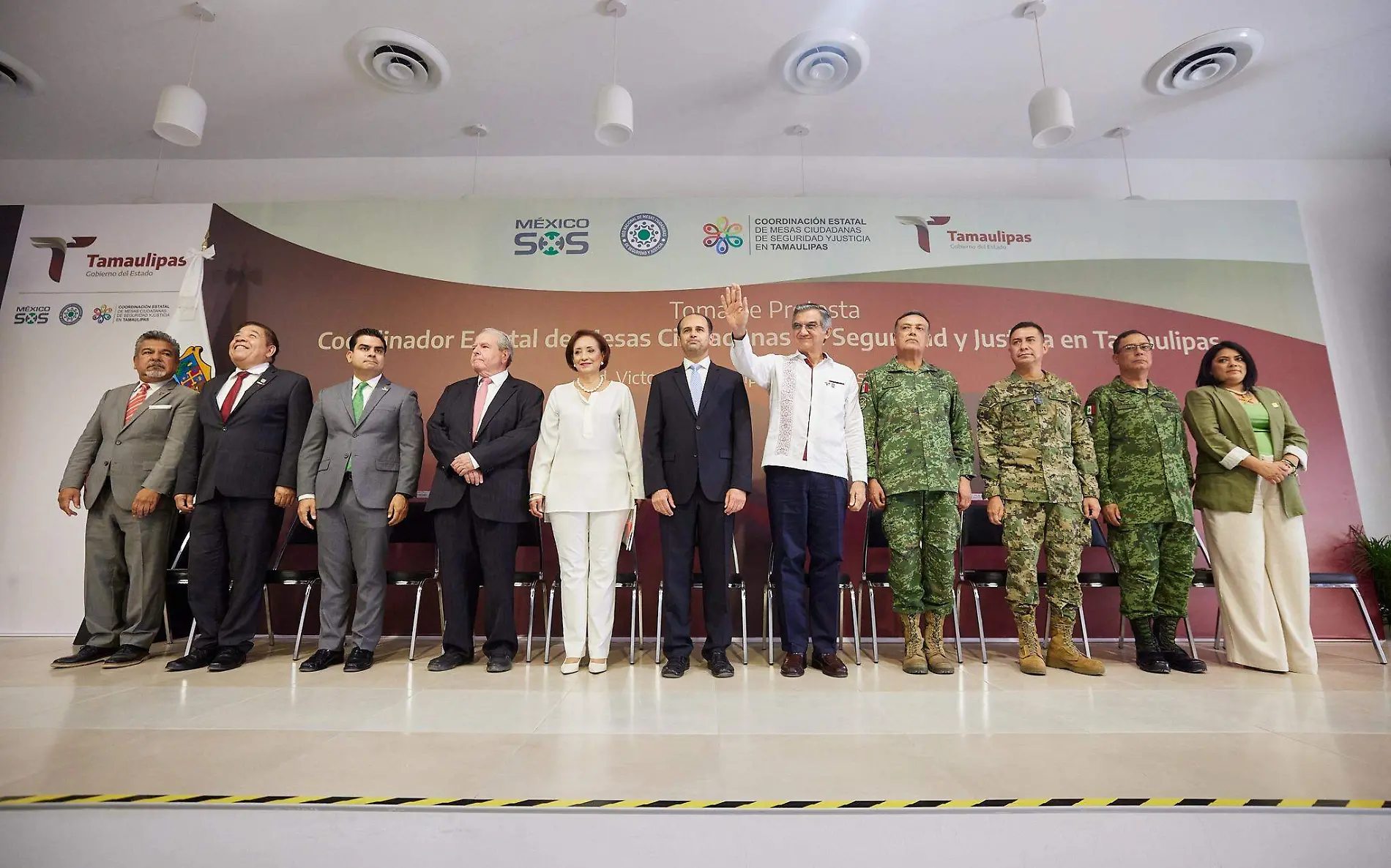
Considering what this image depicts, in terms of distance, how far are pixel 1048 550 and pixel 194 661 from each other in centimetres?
440

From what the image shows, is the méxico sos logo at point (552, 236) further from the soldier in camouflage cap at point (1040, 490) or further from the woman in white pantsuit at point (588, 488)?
the soldier in camouflage cap at point (1040, 490)

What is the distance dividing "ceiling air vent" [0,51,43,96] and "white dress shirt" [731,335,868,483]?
5154 mm

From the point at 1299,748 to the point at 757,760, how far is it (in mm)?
1709

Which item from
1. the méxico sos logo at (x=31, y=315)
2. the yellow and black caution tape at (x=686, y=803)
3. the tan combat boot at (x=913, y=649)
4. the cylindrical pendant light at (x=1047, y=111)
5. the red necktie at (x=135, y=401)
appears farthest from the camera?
the méxico sos logo at (x=31, y=315)

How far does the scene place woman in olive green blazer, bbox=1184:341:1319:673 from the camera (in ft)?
10.7

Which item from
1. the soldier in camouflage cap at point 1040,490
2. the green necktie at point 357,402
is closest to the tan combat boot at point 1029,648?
the soldier in camouflage cap at point 1040,490

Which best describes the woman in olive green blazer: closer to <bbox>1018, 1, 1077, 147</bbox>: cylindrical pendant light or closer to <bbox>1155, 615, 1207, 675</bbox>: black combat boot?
<bbox>1155, 615, 1207, 675</bbox>: black combat boot

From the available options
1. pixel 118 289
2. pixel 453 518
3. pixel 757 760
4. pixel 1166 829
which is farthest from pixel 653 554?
pixel 118 289

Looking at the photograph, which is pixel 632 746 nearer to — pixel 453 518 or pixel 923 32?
pixel 453 518

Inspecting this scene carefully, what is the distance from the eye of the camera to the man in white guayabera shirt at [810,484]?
10.1 ft

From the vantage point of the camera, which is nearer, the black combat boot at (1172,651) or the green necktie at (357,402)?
the black combat boot at (1172,651)

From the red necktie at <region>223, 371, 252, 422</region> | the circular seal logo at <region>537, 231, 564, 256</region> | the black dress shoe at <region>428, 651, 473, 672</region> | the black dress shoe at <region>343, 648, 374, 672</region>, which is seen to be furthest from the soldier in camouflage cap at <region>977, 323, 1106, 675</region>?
the red necktie at <region>223, 371, 252, 422</region>

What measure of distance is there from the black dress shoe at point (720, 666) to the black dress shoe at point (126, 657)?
9.85 feet

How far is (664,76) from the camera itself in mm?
4273
